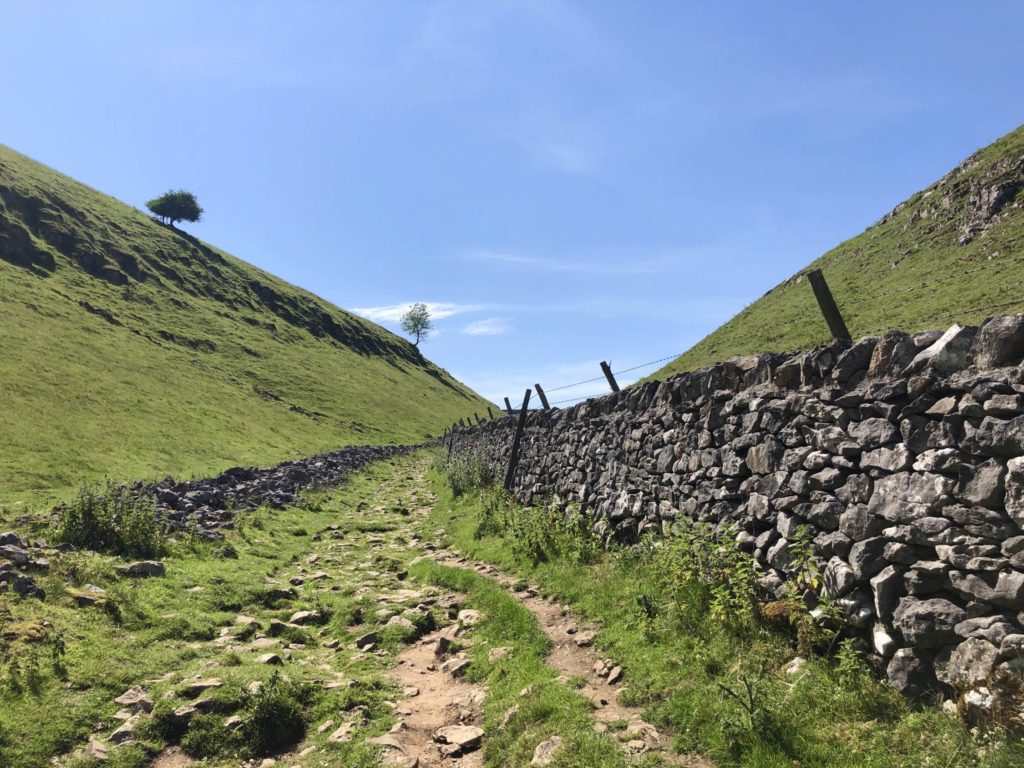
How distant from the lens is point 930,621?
5371 millimetres

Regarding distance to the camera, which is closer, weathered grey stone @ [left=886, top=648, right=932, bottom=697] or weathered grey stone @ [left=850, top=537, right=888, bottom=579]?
weathered grey stone @ [left=886, top=648, right=932, bottom=697]

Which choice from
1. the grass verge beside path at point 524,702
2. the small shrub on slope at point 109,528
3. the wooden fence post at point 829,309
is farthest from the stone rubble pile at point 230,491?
the wooden fence post at point 829,309

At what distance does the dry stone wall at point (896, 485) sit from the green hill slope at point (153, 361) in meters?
22.6

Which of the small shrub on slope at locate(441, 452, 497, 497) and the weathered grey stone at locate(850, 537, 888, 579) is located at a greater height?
the small shrub on slope at locate(441, 452, 497, 497)

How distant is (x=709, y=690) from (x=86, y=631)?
8694 millimetres

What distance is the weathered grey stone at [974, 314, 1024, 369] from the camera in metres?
5.48

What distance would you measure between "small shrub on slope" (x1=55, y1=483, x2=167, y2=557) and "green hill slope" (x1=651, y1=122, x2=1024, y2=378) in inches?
1024

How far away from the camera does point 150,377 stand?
2005 inches

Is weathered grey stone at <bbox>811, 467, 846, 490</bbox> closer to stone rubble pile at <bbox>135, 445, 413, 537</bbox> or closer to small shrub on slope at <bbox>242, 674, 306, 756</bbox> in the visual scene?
small shrub on slope at <bbox>242, 674, 306, 756</bbox>

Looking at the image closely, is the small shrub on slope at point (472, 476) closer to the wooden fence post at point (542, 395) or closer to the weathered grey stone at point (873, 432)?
the wooden fence post at point (542, 395)

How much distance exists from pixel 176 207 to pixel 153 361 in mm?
93002

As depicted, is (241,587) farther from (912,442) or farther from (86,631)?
(912,442)

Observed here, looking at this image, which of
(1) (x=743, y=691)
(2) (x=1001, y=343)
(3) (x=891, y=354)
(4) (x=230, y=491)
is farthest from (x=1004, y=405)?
(4) (x=230, y=491)

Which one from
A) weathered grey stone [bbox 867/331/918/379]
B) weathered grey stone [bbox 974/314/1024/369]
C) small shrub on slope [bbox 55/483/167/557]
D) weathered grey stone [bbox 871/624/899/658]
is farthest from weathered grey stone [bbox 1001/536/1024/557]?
small shrub on slope [bbox 55/483/167/557]
